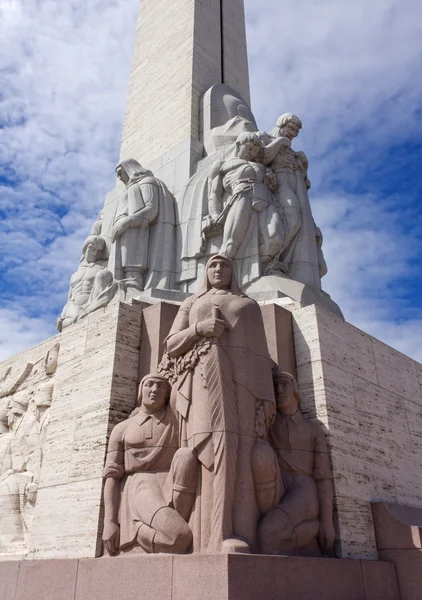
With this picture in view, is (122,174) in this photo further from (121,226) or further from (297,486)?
(297,486)

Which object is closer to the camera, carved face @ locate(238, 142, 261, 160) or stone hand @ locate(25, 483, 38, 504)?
stone hand @ locate(25, 483, 38, 504)

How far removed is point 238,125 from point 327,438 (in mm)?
6626

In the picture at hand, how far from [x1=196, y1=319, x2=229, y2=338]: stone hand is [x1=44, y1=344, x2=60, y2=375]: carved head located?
337 centimetres

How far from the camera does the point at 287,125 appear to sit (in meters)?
10.0

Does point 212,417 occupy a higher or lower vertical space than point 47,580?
higher

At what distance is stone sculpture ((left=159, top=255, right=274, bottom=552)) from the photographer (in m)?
Result: 4.91

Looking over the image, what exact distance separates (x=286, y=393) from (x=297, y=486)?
965 millimetres

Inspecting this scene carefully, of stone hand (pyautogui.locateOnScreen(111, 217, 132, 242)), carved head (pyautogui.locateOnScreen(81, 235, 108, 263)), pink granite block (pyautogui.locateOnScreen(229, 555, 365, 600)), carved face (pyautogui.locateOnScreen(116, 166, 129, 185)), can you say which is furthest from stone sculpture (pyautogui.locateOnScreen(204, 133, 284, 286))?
pink granite block (pyautogui.locateOnScreen(229, 555, 365, 600))

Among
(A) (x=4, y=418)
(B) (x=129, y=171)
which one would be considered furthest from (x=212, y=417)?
(B) (x=129, y=171)

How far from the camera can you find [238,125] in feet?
34.9

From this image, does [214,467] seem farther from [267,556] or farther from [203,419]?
[267,556]

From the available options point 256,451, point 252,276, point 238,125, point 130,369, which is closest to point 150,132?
point 238,125

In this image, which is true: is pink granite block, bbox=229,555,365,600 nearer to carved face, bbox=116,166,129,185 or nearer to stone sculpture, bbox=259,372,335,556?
stone sculpture, bbox=259,372,335,556

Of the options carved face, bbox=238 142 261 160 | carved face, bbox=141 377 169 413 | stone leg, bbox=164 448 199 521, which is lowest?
stone leg, bbox=164 448 199 521
